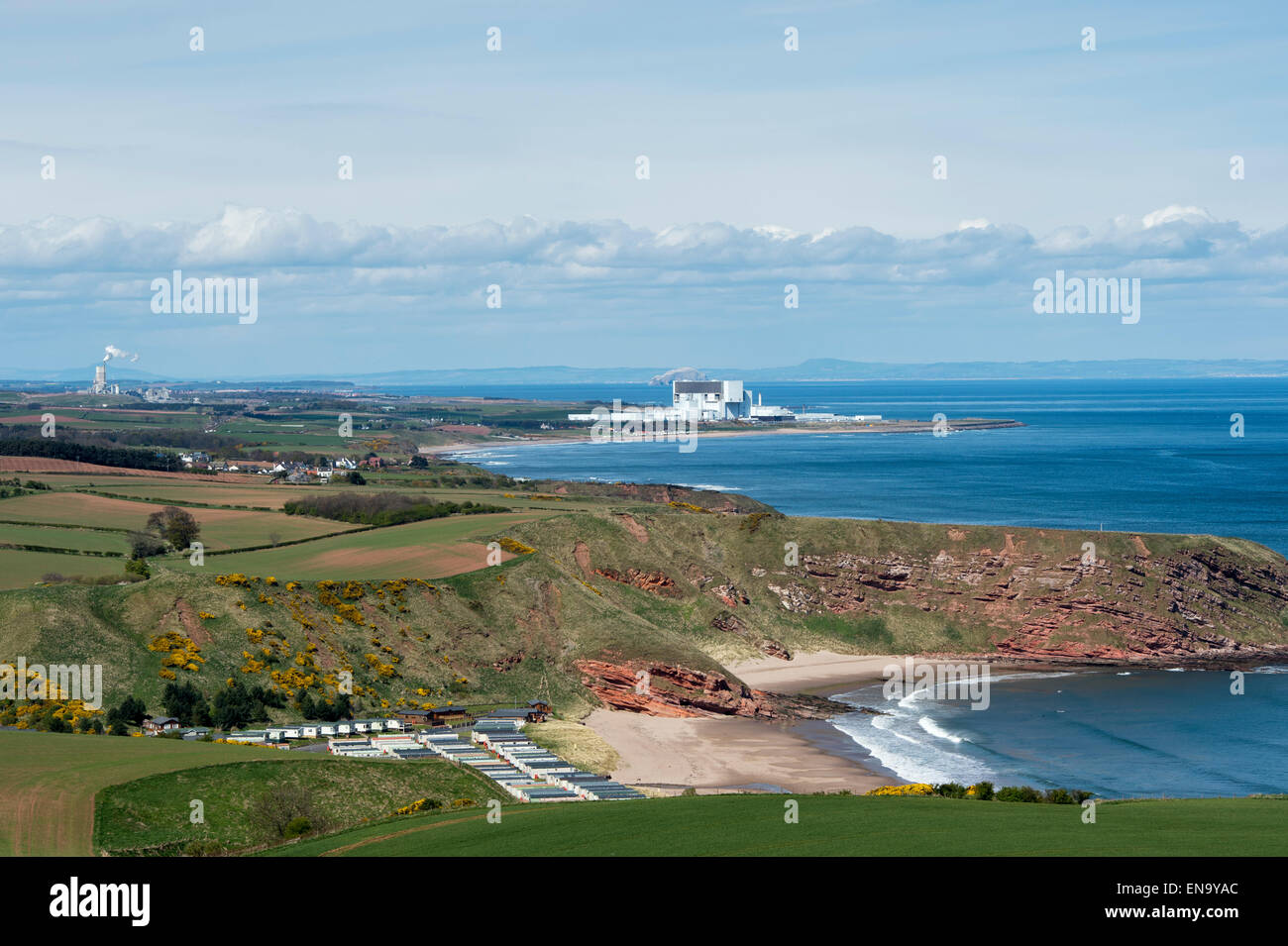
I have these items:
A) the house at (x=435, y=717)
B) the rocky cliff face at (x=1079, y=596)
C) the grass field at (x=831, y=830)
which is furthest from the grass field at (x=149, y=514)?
the grass field at (x=831, y=830)

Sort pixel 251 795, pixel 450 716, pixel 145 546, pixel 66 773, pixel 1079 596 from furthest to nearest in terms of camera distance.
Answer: pixel 1079 596, pixel 145 546, pixel 450 716, pixel 251 795, pixel 66 773

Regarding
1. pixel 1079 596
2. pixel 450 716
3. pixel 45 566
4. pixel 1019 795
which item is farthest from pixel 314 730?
pixel 1079 596

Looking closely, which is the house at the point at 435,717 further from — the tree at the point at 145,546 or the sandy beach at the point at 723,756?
the tree at the point at 145,546

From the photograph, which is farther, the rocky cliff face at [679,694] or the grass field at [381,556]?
the grass field at [381,556]

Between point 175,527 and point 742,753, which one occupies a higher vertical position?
point 175,527

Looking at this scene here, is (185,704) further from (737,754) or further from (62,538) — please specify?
(62,538)

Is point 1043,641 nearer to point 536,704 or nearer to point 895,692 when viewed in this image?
point 895,692
